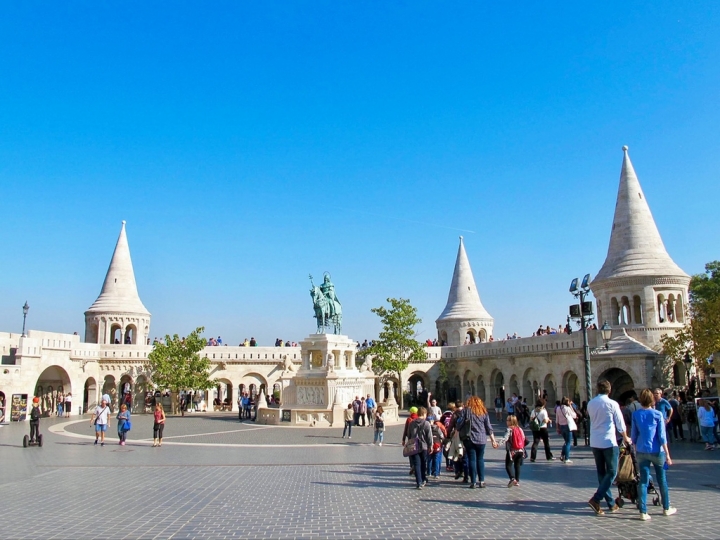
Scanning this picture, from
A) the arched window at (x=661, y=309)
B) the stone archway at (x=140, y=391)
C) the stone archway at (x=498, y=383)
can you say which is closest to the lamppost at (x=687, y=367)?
the arched window at (x=661, y=309)

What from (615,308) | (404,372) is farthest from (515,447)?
(404,372)

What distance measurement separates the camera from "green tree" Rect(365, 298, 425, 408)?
3688 cm

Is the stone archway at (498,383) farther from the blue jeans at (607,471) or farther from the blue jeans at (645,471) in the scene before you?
the blue jeans at (645,471)

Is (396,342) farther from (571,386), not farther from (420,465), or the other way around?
(420,465)

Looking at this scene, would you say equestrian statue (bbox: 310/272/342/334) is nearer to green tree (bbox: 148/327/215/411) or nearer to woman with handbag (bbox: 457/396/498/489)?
green tree (bbox: 148/327/215/411)

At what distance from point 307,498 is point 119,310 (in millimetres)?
32839

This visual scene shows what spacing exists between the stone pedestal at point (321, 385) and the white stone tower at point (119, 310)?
597 inches

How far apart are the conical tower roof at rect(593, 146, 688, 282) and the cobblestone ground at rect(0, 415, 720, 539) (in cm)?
1551

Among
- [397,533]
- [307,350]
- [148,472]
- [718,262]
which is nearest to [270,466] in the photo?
[148,472]

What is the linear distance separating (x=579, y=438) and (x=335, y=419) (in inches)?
382

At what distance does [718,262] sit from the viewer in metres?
41.3

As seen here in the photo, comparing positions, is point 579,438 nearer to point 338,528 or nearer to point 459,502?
point 459,502

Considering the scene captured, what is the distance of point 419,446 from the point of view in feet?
30.5

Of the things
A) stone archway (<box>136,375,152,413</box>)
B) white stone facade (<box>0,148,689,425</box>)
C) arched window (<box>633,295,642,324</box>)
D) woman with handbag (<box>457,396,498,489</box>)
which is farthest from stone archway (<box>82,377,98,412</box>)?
woman with handbag (<box>457,396,498,489</box>)
